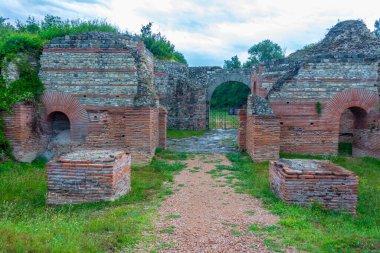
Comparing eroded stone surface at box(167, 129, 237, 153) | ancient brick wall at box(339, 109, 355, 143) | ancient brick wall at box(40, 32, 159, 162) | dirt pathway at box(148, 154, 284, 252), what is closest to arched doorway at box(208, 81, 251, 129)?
eroded stone surface at box(167, 129, 237, 153)

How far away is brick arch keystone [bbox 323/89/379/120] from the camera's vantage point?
35.5 ft

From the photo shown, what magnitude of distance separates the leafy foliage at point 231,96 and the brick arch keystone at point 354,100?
23359mm

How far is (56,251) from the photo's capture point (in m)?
3.70

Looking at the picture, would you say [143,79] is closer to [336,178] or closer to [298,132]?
[298,132]

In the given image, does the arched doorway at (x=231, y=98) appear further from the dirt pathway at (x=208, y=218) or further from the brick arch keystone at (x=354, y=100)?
the dirt pathway at (x=208, y=218)

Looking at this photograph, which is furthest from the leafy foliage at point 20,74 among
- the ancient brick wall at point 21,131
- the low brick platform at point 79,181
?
the low brick platform at point 79,181

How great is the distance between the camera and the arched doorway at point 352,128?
1129 centimetres

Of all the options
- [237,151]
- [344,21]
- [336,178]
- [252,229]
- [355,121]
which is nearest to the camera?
[252,229]

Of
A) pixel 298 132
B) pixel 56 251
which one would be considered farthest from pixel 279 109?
pixel 56 251

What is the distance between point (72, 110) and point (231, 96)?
27273 mm

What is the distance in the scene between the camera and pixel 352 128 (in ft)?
41.7

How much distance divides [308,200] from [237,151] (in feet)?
21.1

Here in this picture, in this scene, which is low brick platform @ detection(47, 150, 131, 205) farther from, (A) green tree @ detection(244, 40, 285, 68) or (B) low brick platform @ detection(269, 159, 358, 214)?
(A) green tree @ detection(244, 40, 285, 68)

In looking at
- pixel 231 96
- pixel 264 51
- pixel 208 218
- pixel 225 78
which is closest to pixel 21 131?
pixel 208 218
